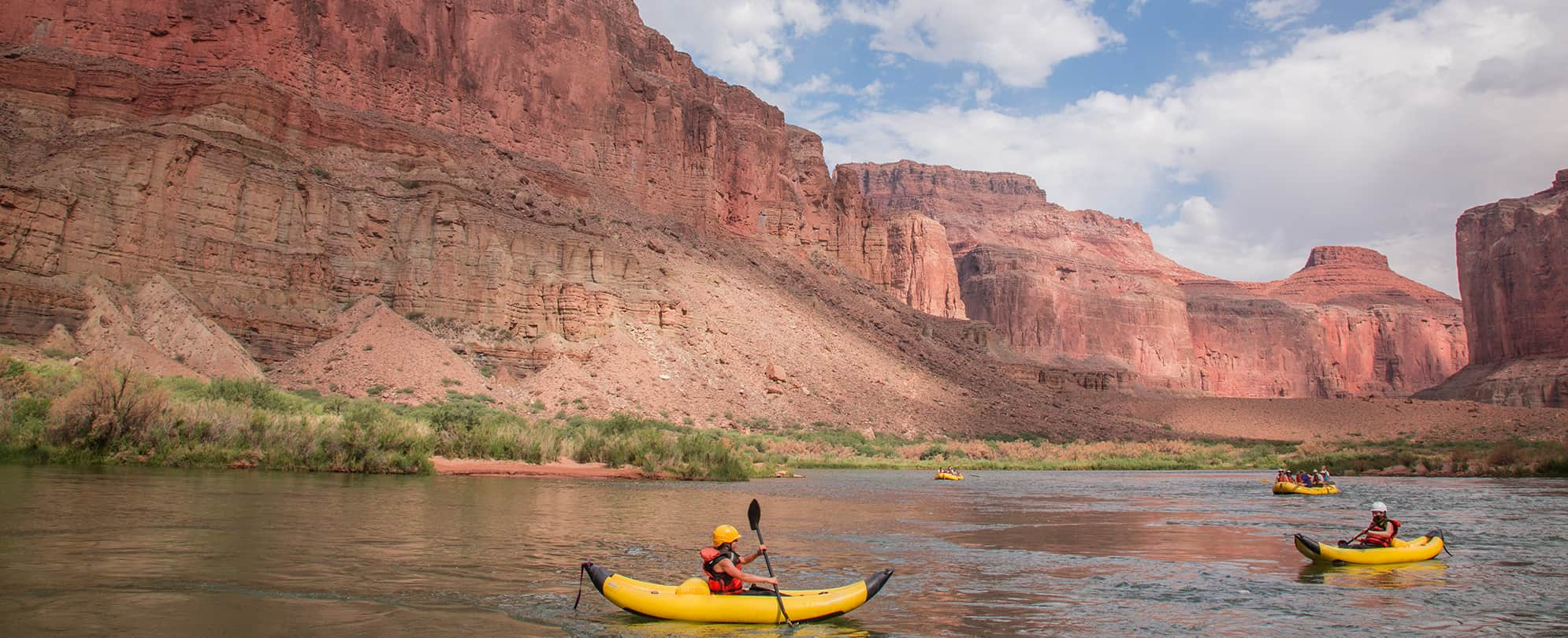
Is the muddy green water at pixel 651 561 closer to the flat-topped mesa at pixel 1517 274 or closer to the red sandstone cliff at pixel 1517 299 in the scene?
the red sandstone cliff at pixel 1517 299

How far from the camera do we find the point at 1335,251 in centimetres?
15712

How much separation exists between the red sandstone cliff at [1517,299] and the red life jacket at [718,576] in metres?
91.5

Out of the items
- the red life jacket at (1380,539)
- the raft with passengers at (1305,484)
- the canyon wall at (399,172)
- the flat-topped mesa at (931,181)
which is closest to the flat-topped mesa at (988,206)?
the flat-topped mesa at (931,181)

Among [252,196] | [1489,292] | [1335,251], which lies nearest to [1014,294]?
[1489,292]

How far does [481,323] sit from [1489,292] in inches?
3609

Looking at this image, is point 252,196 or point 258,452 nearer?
point 258,452

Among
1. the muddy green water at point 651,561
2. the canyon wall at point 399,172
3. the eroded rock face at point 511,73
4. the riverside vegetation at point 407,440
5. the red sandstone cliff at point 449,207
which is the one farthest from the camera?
the eroded rock face at point 511,73

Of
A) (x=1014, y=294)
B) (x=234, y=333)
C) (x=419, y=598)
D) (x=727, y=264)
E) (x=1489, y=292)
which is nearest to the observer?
(x=419, y=598)

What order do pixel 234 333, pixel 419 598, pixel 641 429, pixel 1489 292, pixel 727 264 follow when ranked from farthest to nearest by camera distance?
pixel 1489 292 → pixel 727 264 → pixel 234 333 → pixel 641 429 → pixel 419 598

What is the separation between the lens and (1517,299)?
299 ft

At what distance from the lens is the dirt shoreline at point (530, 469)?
2795 cm

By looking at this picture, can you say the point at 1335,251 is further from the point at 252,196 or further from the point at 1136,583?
the point at 1136,583

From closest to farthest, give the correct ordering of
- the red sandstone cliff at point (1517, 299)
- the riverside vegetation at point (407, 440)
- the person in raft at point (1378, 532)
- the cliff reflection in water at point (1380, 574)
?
1. the cliff reflection in water at point (1380, 574)
2. the person in raft at point (1378, 532)
3. the riverside vegetation at point (407, 440)
4. the red sandstone cliff at point (1517, 299)

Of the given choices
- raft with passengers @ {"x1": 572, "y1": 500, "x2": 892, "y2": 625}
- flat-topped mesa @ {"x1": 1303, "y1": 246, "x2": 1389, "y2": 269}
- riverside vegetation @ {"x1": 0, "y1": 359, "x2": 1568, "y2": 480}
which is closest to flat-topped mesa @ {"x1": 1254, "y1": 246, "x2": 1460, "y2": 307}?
flat-topped mesa @ {"x1": 1303, "y1": 246, "x2": 1389, "y2": 269}
